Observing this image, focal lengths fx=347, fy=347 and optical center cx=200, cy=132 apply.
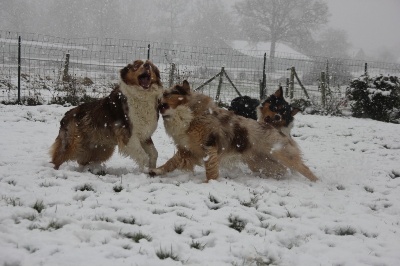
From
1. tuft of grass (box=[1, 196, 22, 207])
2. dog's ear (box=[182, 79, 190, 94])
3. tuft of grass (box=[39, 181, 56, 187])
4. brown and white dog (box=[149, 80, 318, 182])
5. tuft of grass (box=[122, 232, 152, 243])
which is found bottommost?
tuft of grass (box=[122, 232, 152, 243])

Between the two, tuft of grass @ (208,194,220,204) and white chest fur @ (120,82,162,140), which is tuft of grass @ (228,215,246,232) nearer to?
tuft of grass @ (208,194,220,204)

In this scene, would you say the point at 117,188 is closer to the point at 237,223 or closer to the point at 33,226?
the point at 33,226

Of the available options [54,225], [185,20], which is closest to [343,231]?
[54,225]

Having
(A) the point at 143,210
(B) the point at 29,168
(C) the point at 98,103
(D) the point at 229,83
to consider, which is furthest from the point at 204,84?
(A) the point at 143,210

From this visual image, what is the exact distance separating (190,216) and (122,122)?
2025 mm

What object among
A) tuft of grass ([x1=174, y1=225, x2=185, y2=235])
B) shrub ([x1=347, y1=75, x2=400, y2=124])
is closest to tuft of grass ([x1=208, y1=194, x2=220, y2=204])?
tuft of grass ([x1=174, y1=225, x2=185, y2=235])

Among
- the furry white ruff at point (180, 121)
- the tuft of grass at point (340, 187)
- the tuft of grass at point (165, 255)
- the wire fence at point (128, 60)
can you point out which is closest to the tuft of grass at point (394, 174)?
the tuft of grass at point (340, 187)

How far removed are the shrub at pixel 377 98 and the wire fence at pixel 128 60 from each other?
1.08 meters

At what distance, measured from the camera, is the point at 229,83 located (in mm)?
14461

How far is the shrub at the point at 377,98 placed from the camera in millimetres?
12188

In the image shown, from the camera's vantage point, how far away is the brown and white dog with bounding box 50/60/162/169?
A: 15.9ft

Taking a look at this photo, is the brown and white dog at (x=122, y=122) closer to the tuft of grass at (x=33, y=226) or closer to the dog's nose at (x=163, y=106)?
Result: the dog's nose at (x=163, y=106)

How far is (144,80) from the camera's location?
15.7ft

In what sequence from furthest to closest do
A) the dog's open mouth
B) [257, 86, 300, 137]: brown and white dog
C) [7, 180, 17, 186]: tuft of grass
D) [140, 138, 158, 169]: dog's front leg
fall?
[257, 86, 300, 137]: brown and white dog
[140, 138, 158, 169]: dog's front leg
the dog's open mouth
[7, 180, 17, 186]: tuft of grass
